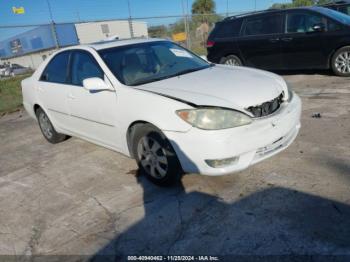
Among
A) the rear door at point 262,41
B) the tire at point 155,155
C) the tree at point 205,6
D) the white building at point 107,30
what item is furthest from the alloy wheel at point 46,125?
the tree at point 205,6

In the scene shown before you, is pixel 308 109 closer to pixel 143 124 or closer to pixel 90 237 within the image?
pixel 143 124

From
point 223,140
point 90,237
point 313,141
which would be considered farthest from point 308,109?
point 90,237

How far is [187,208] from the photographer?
11.0ft

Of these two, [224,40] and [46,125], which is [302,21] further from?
[46,125]

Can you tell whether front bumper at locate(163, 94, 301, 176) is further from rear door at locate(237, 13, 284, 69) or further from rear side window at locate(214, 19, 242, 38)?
rear side window at locate(214, 19, 242, 38)

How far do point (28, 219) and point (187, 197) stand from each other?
168cm

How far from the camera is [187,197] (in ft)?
11.6

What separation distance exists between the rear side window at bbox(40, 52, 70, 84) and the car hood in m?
1.68

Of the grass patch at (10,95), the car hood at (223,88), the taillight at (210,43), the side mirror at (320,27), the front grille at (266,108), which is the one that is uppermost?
the car hood at (223,88)

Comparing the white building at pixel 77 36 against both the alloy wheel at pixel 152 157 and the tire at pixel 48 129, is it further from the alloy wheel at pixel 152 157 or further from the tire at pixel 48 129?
→ the alloy wheel at pixel 152 157

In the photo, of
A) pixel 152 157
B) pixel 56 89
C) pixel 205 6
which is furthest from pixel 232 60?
pixel 205 6

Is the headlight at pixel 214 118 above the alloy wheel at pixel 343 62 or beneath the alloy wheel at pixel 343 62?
above

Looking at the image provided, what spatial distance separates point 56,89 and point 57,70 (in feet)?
1.04

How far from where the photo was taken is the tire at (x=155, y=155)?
3510 millimetres
